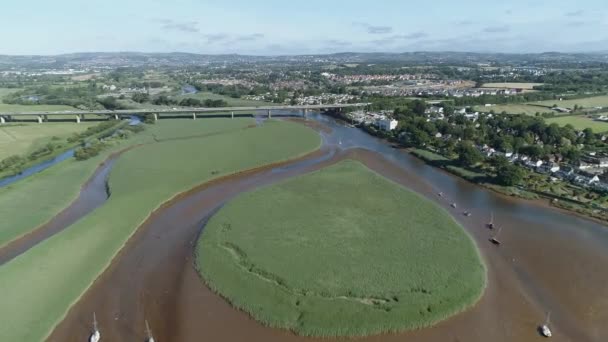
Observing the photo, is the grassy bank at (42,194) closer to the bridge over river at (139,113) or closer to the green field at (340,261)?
the green field at (340,261)

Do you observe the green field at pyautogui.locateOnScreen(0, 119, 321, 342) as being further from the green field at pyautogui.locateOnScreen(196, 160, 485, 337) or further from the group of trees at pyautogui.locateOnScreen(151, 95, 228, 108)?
the group of trees at pyautogui.locateOnScreen(151, 95, 228, 108)

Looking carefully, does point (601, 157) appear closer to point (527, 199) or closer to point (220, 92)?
point (527, 199)

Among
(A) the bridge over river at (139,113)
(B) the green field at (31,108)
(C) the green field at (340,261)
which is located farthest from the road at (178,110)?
(C) the green field at (340,261)

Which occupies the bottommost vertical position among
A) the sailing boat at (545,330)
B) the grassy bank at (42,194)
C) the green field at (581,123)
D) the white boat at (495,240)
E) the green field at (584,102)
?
the sailing boat at (545,330)

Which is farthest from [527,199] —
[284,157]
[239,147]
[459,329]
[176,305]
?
[239,147]

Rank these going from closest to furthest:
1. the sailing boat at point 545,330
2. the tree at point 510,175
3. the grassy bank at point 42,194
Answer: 1. the sailing boat at point 545,330
2. the grassy bank at point 42,194
3. the tree at point 510,175

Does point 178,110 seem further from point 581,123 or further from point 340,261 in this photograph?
point 581,123

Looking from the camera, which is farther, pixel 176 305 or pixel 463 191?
pixel 463 191
